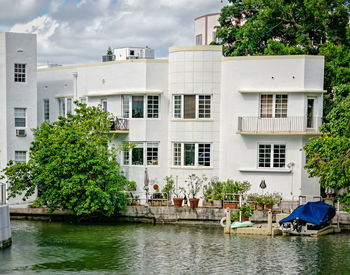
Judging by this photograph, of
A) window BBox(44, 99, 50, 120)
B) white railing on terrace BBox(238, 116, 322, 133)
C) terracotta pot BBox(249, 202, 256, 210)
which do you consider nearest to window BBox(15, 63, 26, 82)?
window BBox(44, 99, 50, 120)

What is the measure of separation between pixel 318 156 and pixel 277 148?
463 cm

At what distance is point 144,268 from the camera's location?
27.5m

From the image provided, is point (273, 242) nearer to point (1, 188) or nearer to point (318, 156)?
point (318, 156)

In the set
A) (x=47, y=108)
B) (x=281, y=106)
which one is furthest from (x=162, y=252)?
(x=47, y=108)

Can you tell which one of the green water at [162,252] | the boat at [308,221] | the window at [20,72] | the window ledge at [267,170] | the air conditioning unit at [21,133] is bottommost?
the green water at [162,252]

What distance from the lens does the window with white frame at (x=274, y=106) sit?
40.8 m

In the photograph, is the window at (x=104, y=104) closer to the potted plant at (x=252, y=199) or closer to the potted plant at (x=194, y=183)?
the potted plant at (x=194, y=183)

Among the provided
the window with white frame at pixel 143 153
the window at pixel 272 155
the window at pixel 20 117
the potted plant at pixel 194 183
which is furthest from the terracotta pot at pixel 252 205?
the window at pixel 20 117

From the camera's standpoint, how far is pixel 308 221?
34.7m

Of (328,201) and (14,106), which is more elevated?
(14,106)

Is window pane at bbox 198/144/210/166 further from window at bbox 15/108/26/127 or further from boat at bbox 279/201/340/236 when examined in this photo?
window at bbox 15/108/26/127

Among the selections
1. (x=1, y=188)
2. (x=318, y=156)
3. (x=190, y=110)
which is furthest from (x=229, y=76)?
(x=1, y=188)

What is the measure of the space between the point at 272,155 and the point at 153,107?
8454 millimetres

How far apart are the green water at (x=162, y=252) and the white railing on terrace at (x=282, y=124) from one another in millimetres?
7567
